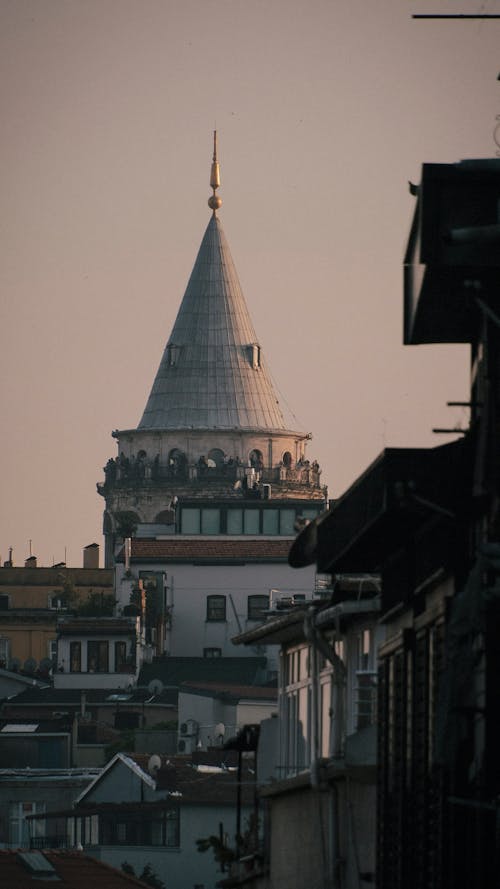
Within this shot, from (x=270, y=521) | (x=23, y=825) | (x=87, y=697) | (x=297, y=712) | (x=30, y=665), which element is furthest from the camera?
(x=30, y=665)

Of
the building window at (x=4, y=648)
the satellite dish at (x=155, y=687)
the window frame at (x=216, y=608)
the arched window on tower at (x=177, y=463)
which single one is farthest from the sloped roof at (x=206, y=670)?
the arched window on tower at (x=177, y=463)

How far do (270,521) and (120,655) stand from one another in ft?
62.0

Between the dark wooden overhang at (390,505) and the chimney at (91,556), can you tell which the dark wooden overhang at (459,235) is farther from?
the chimney at (91,556)

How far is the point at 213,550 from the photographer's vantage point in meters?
130

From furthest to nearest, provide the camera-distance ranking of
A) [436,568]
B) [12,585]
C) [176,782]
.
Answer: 1. [12,585]
2. [176,782]
3. [436,568]

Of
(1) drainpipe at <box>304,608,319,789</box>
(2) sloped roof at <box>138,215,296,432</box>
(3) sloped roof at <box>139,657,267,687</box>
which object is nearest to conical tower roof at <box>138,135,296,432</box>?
(2) sloped roof at <box>138,215,296,432</box>

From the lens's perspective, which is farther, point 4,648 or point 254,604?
point 4,648

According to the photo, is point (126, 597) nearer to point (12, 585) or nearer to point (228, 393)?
point (12, 585)

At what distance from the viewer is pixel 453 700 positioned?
753 inches

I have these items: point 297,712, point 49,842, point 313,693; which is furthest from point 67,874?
point 49,842

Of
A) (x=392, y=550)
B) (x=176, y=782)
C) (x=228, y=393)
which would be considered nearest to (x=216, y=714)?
(x=176, y=782)

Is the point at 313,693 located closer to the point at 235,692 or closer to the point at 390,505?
the point at 390,505

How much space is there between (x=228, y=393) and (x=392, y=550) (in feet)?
540

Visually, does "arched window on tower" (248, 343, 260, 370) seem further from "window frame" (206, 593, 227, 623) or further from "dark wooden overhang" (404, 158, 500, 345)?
"dark wooden overhang" (404, 158, 500, 345)
